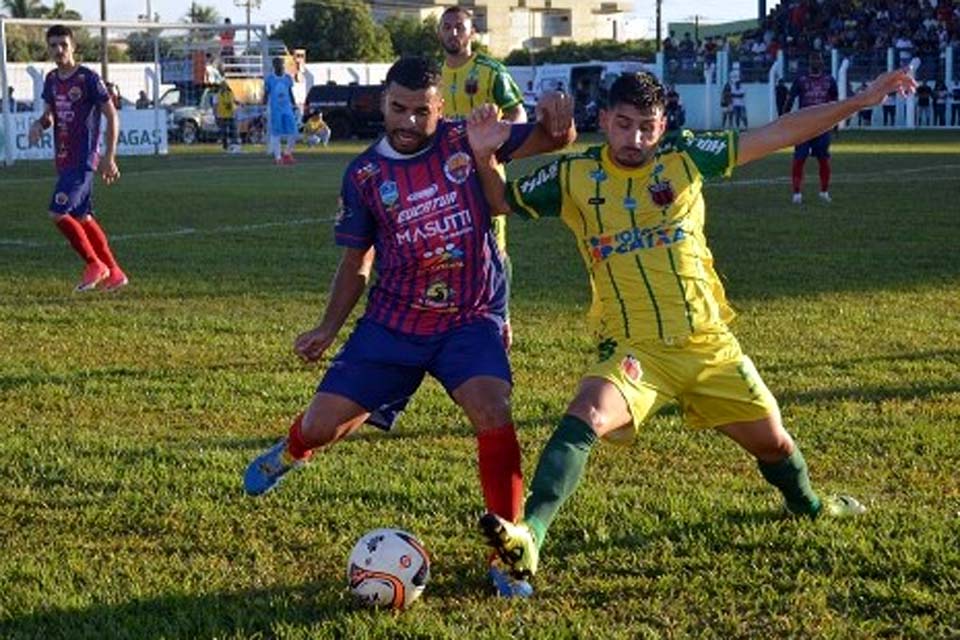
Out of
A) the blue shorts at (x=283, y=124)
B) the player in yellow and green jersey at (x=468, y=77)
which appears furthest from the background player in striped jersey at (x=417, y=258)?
the blue shorts at (x=283, y=124)

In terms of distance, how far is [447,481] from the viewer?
6.19 metres

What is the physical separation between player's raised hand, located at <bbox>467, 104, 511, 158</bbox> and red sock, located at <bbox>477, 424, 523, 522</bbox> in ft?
3.13

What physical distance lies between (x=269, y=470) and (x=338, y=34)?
3008 inches

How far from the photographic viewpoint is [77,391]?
824 cm

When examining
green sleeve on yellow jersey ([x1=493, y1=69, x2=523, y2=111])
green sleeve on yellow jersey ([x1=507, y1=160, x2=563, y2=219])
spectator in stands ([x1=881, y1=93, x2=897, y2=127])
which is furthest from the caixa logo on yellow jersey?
spectator in stands ([x1=881, y1=93, x2=897, y2=127])

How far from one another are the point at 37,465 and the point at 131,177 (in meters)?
21.4

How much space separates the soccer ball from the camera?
4.61 metres

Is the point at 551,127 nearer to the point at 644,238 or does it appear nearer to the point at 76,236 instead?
the point at 644,238

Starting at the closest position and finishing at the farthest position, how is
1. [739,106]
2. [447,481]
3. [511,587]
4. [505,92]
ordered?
[511,587]
[447,481]
[505,92]
[739,106]

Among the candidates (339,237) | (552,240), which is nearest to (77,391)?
(339,237)

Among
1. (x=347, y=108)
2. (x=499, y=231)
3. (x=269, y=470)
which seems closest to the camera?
(x=269, y=470)

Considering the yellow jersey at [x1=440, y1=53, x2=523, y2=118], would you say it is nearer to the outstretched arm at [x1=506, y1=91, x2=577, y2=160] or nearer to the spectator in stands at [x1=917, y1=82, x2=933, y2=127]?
the outstretched arm at [x1=506, y1=91, x2=577, y2=160]

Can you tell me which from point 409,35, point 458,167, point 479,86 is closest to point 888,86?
point 458,167

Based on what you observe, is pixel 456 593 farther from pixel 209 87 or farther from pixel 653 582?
pixel 209 87
